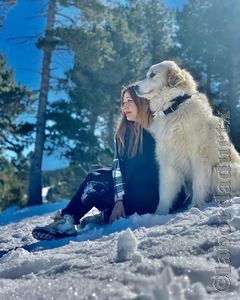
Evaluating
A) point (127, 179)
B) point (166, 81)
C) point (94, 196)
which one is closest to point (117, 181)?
point (127, 179)

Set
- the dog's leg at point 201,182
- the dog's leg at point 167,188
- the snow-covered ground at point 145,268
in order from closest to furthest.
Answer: the snow-covered ground at point 145,268 < the dog's leg at point 201,182 < the dog's leg at point 167,188

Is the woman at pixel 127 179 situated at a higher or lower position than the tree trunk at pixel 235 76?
lower

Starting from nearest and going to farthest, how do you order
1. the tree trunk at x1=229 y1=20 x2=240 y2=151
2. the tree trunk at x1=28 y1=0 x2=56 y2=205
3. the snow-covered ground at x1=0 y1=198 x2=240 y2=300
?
the snow-covered ground at x1=0 y1=198 x2=240 y2=300 < the tree trunk at x1=28 y1=0 x2=56 y2=205 < the tree trunk at x1=229 y1=20 x2=240 y2=151

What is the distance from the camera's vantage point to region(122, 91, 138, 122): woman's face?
4.13 metres

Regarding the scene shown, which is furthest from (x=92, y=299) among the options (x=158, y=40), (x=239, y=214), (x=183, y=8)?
(x=158, y=40)

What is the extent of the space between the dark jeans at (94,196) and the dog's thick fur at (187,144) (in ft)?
1.55

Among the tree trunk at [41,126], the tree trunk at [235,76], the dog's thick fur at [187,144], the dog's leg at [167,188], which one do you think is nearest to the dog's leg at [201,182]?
the dog's thick fur at [187,144]

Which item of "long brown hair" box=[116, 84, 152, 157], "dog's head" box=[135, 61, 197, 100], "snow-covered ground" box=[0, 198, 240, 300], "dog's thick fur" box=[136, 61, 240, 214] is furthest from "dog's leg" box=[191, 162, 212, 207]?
"snow-covered ground" box=[0, 198, 240, 300]

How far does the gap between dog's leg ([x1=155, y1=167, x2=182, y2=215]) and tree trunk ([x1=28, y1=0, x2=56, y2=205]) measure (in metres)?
9.75

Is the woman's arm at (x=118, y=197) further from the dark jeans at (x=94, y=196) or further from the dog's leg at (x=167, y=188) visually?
the dog's leg at (x=167, y=188)

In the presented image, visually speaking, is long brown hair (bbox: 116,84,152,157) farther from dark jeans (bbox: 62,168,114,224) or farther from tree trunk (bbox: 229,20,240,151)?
tree trunk (bbox: 229,20,240,151)

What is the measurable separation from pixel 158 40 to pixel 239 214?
783 inches

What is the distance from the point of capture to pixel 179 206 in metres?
4.18

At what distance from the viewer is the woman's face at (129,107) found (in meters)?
4.13
